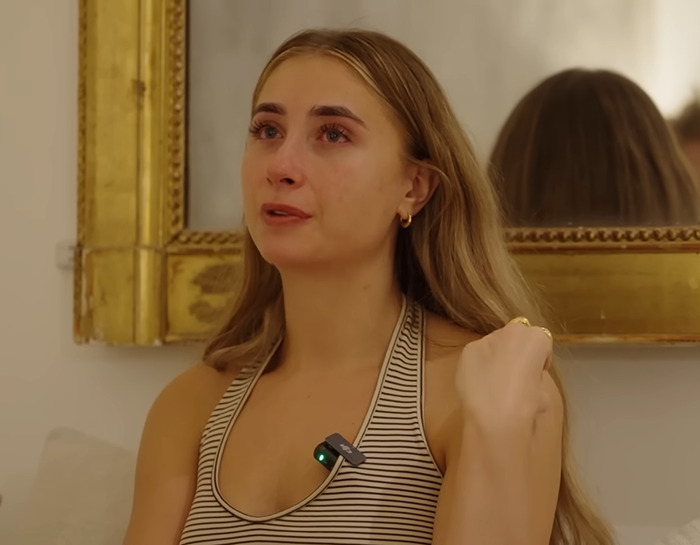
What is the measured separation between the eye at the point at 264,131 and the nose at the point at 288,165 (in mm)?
58

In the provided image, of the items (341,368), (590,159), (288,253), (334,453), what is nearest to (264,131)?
(288,253)

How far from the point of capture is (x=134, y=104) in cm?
173

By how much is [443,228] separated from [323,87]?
0.26 meters

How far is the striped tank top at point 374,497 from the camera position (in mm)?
1164

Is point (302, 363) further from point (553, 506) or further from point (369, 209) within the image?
point (553, 506)

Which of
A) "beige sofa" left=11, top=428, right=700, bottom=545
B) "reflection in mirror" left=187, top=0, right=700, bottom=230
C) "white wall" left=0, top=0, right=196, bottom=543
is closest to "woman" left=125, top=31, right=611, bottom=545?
"beige sofa" left=11, top=428, right=700, bottom=545

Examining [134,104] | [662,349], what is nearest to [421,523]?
[662,349]

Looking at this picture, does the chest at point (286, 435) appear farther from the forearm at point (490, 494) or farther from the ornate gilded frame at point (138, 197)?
the ornate gilded frame at point (138, 197)

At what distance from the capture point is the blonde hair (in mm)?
1300

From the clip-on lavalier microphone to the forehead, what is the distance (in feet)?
1.37

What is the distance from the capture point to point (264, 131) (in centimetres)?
133

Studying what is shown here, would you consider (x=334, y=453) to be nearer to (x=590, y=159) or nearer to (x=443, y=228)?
(x=443, y=228)

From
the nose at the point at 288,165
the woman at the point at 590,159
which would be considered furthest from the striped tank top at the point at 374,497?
the woman at the point at 590,159

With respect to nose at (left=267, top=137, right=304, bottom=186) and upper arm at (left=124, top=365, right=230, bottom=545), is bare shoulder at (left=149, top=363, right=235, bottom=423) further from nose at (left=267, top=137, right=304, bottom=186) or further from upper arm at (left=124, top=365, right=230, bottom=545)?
nose at (left=267, top=137, right=304, bottom=186)
